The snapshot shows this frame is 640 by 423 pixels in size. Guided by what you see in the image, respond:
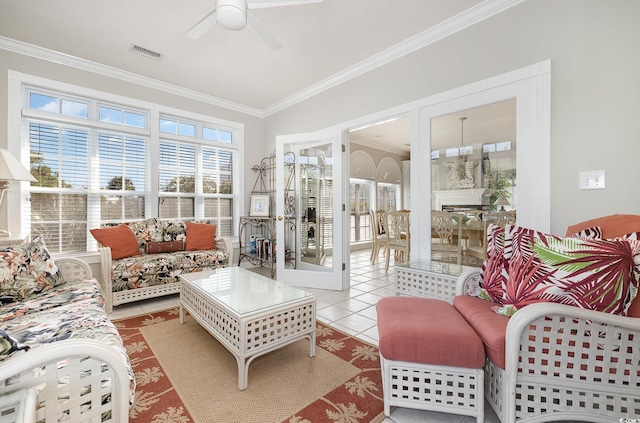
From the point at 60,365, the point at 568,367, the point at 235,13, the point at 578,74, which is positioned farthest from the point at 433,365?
the point at 235,13

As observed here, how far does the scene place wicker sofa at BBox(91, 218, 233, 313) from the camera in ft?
9.34

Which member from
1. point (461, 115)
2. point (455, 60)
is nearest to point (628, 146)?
point (461, 115)

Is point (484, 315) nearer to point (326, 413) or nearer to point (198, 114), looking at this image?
point (326, 413)

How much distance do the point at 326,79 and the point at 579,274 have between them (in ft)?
11.0

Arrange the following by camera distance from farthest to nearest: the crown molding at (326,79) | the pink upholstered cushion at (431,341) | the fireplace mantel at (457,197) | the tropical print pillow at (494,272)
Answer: the fireplace mantel at (457,197), the crown molding at (326,79), the tropical print pillow at (494,272), the pink upholstered cushion at (431,341)

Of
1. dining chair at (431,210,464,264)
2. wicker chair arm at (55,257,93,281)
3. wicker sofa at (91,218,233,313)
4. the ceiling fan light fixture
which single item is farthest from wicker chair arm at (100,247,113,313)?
dining chair at (431,210,464,264)

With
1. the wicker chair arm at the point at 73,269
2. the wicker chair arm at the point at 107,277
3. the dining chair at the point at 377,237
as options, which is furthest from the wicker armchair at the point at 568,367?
the dining chair at the point at 377,237

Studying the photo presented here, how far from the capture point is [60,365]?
3.43 ft

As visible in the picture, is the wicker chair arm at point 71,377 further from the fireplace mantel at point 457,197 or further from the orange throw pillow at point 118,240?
the fireplace mantel at point 457,197

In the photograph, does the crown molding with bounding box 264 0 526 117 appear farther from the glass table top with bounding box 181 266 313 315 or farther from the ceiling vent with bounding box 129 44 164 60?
the glass table top with bounding box 181 266 313 315

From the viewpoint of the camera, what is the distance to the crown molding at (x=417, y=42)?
7.59ft

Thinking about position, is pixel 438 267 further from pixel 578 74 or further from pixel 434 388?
pixel 578 74

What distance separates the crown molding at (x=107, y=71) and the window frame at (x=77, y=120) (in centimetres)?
22

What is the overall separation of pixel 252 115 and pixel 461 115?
338 cm
